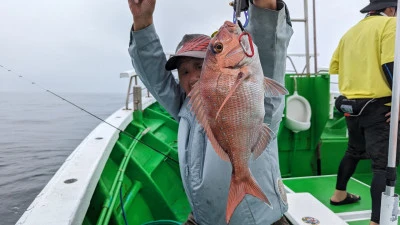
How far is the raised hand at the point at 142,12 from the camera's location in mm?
1671

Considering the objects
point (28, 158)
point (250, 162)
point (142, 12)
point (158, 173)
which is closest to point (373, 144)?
point (250, 162)

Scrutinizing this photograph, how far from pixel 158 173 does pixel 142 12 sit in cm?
265

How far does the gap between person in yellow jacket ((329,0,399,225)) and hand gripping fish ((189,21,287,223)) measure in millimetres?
1932

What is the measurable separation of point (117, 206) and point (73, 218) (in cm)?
110

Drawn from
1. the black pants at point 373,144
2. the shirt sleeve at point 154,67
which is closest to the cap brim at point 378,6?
the black pants at point 373,144

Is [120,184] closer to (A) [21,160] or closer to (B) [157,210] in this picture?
(B) [157,210]

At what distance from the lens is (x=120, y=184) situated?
8.97 feet

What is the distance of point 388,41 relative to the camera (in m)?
2.68

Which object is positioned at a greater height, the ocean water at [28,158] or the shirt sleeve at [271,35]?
the shirt sleeve at [271,35]

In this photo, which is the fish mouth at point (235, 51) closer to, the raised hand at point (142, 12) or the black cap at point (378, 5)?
the raised hand at point (142, 12)

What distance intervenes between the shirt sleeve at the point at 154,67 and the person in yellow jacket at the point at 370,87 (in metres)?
1.85

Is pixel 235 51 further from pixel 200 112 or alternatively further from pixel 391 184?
pixel 391 184

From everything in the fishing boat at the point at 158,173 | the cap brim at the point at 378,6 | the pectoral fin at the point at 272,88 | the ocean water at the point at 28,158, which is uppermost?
the cap brim at the point at 378,6

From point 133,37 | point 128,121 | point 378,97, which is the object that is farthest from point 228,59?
point 128,121
